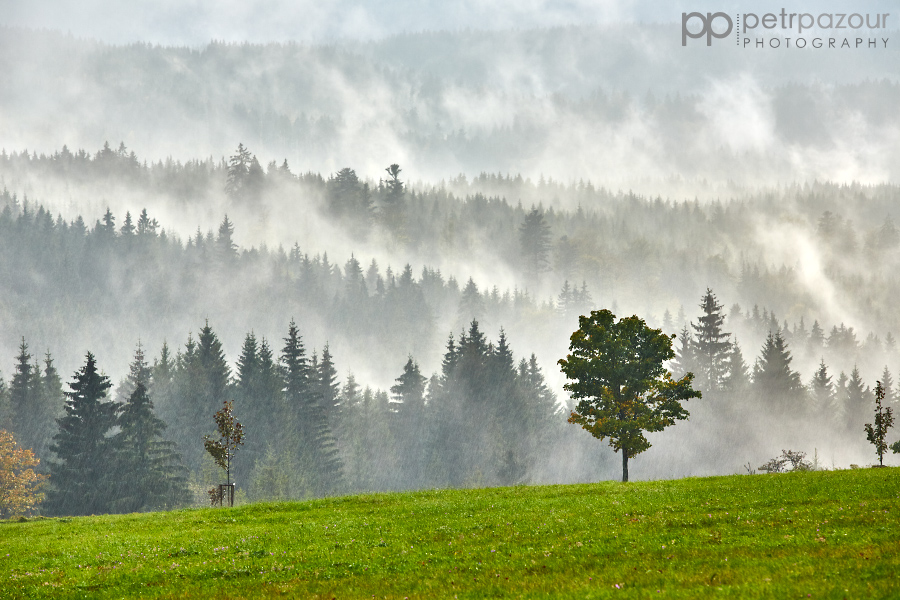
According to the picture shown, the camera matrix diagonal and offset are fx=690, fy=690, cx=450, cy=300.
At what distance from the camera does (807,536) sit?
2025cm

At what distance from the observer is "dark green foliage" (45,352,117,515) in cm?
7162

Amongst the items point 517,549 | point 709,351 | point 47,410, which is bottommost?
point 517,549

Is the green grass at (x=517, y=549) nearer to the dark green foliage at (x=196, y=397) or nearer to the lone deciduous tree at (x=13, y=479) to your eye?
the lone deciduous tree at (x=13, y=479)

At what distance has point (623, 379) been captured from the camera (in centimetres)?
4706

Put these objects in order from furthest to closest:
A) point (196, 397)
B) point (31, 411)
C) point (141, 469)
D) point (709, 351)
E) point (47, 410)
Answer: point (709, 351) < point (196, 397) < point (47, 410) < point (31, 411) < point (141, 469)

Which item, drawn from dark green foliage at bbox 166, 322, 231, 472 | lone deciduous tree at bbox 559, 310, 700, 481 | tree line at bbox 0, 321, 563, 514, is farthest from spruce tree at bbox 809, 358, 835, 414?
dark green foliage at bbox 166, 322, 231, 472

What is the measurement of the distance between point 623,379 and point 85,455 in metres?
58.5

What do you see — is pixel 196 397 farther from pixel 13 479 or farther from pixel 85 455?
pixel 13 479

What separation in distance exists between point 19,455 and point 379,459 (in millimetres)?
50772

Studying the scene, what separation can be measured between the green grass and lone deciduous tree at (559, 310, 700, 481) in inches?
541

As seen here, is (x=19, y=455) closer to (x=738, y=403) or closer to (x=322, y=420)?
(x=322, y=420)

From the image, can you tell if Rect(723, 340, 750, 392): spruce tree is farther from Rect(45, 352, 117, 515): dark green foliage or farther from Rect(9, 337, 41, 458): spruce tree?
Rect(9, 337, 41, 458): spruce tree

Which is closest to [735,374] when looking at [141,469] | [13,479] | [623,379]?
[623,379]

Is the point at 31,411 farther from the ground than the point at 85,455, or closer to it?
farther from the ground
